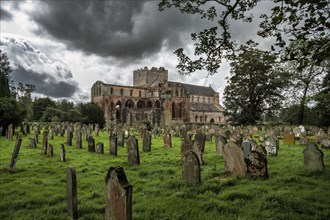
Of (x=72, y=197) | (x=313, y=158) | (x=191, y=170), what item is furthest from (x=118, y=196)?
(x=313, y=158)

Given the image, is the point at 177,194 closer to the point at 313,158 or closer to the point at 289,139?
the point at 313,158

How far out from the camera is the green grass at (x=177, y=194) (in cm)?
477

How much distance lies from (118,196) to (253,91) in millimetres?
39233

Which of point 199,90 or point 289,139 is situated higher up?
point 199,90

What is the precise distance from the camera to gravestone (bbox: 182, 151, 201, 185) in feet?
21.9

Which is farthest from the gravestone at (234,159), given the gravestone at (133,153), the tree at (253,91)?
the tree at (253,91)

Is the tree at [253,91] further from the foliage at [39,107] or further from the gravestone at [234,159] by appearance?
the foliage at [39,107]

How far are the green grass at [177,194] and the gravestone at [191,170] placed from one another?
0.64 ft

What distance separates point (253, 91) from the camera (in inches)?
1588

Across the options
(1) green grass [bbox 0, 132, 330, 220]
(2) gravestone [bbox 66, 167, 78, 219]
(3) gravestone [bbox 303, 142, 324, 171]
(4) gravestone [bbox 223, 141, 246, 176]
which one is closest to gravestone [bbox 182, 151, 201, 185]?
(1) green grass [bbox 0, 132, 330, 220]

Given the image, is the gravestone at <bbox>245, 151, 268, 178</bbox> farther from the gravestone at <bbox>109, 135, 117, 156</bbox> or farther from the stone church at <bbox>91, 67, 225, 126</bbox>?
the stone church at <bbox>91, 67, 225, 126</bbox>

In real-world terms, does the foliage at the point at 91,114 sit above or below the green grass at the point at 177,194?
above

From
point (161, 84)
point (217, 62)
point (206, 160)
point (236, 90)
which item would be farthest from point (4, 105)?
point (161, 84)

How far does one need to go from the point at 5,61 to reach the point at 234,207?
5342 cm
